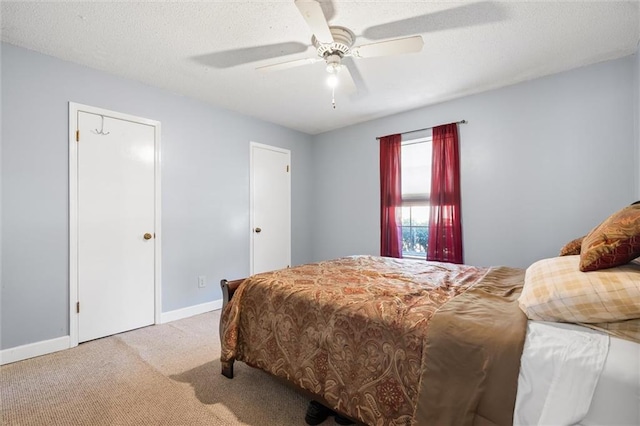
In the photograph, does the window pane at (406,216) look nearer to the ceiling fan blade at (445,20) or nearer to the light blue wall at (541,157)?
the light blue wall at (541,157)

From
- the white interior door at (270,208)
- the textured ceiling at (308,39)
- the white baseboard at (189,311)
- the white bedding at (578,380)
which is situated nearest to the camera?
the white bedding at (578,380)

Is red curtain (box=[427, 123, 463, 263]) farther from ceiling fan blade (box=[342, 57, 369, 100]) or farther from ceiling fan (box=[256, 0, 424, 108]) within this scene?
ceiling fan (box=[256, 0, 424, 108])

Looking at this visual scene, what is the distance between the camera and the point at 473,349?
108 centimetres

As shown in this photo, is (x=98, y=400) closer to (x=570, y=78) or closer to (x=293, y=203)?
(x=293, y=203)

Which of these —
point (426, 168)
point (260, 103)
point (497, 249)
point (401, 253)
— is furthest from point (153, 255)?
point (497, 249)

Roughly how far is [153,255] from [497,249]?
3.70 m

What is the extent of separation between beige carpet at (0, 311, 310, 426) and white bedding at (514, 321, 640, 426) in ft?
3.48

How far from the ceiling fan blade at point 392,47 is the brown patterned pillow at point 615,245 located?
1.40 metres

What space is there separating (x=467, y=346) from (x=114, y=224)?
10.3 ft

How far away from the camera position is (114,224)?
2.85m

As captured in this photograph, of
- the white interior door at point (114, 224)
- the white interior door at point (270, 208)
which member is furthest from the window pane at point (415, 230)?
the white interior door at point (114, 224)

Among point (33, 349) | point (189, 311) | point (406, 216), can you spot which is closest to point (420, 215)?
point (406, 216)

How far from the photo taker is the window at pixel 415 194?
375 centimetres

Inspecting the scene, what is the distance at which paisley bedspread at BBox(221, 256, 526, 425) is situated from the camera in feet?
3.50
